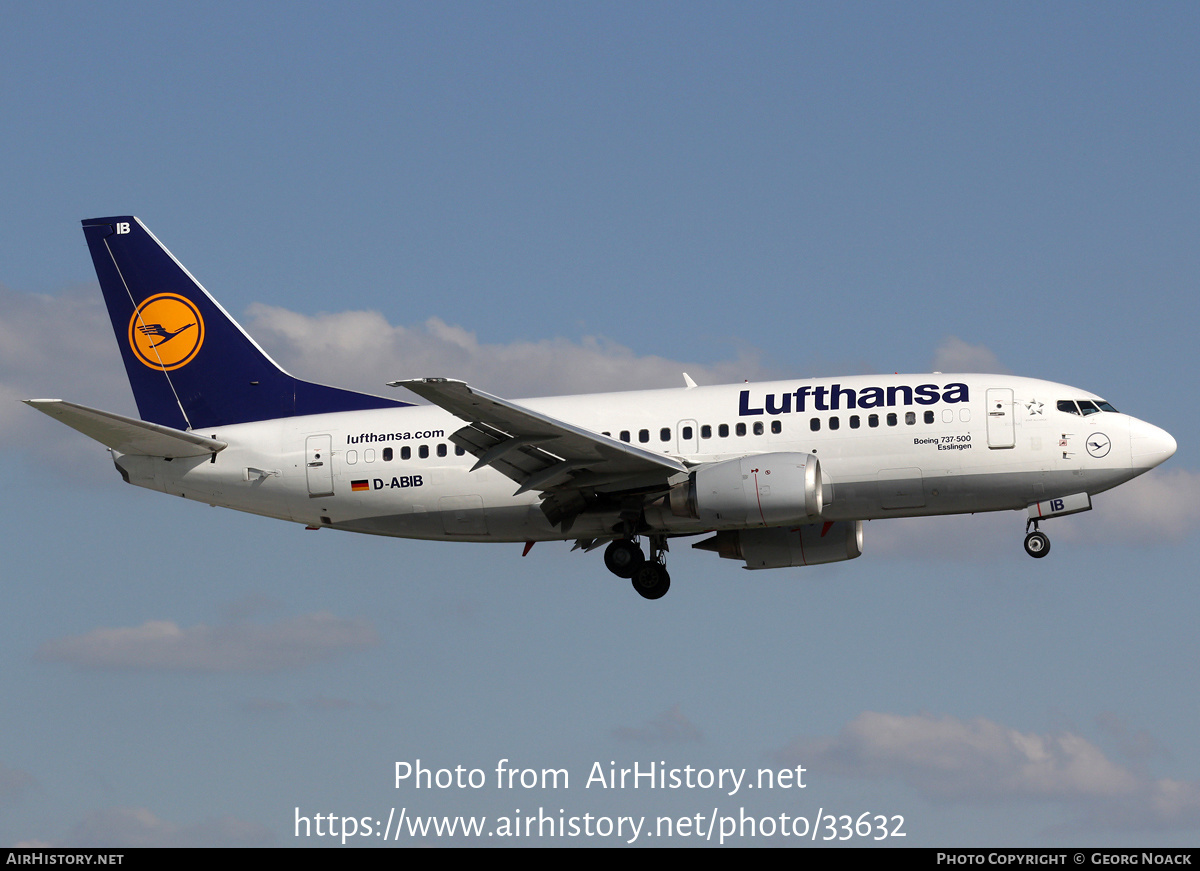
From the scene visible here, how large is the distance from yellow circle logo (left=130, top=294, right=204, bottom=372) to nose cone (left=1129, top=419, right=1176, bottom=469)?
2491 cm

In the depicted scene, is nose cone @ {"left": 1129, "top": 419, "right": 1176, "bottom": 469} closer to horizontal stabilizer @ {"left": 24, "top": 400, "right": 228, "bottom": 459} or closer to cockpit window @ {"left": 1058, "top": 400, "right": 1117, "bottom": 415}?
cockpit window @ {"left": 1058, "top": 400, "right": 1117, "bottom": 415}

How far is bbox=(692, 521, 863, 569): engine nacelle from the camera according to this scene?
121 ft

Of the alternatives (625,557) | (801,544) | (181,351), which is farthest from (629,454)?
(181,351)

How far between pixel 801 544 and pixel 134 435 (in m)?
17.5

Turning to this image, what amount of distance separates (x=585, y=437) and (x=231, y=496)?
35.3 feet

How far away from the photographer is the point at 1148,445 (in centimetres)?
3325

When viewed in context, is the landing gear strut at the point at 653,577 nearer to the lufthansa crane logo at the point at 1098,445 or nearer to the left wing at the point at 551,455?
the left wing at the point at 551,455

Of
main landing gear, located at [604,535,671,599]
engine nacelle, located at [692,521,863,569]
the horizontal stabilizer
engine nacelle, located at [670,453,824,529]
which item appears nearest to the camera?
engine nacelle, located at [670,453,824,529]

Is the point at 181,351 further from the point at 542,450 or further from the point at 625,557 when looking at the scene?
the point at 625,557

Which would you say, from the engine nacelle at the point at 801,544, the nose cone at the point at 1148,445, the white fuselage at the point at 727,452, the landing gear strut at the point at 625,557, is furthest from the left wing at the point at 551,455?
the nose cone at the point at 1148,445

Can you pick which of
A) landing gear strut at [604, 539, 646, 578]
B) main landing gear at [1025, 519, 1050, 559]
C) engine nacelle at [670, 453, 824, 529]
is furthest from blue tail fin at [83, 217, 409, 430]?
main landing gear at [1025, 519, 1050, 559]

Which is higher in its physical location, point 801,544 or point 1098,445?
point 1098,445

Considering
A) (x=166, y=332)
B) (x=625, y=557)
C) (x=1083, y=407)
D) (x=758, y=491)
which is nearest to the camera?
(x=758, y=491)

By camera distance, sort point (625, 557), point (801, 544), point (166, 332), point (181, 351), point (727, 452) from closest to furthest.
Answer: point (727, 452)
point (625, 557)
point (801, 544)
point (181, 351)
point (166, 332)
